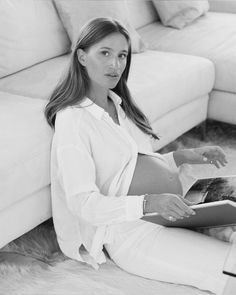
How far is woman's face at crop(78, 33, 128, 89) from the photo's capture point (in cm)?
158

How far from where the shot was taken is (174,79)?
95.7 inches

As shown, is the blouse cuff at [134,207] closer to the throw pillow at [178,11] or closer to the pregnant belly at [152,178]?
the pregnant belly at [152,178]

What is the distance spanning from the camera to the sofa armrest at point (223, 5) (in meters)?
3.53

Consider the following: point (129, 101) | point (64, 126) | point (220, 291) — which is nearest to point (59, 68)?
point (129, 101)

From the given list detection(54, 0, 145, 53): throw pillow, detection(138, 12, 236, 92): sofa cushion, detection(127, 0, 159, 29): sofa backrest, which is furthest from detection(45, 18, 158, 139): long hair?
detection(127, 0, 159, 29): sofa backrest

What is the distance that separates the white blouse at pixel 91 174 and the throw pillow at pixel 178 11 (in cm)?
161

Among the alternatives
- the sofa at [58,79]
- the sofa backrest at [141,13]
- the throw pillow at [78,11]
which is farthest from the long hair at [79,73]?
the sofa backrest at [141,13]

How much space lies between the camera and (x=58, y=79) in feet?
7.45

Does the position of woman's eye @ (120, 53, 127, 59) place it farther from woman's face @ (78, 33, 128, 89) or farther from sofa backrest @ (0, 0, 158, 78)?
sofa backrest @ (0, 0, 158, 78)

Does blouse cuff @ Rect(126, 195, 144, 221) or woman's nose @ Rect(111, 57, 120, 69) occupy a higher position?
woman's nose @ Rect(111, 57, 120, 69)

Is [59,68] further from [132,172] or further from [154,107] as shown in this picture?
[132,172]

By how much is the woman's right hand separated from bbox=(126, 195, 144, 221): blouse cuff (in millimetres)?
34

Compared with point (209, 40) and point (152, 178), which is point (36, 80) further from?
point (209, 40)

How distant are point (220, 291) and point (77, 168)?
53 cm
